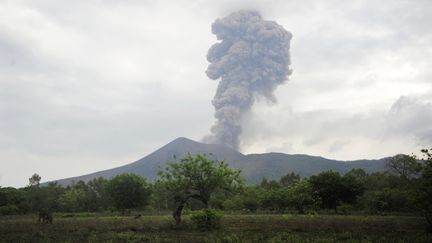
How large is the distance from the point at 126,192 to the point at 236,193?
37.8 metres

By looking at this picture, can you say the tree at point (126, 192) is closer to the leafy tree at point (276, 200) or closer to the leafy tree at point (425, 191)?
the leafy tree at point (276, 200)

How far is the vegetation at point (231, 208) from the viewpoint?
31.6m

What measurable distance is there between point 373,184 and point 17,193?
8126 centimetres

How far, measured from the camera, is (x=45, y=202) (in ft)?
160

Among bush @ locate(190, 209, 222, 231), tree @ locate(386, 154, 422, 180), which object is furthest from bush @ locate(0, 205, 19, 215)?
tree @ locate(386, 154, 422, 180)

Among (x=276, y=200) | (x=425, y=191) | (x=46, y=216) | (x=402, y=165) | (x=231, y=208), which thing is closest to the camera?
(x=425, y=191)

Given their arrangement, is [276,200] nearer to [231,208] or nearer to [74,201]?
[231,208]

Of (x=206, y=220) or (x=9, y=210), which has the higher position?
(x=9, y=210)

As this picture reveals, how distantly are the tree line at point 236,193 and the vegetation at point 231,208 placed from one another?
0.12m

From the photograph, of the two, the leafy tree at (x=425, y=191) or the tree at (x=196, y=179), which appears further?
the tree at (x=196, y=179)

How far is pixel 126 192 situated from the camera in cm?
7888

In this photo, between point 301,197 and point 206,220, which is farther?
point 301,197

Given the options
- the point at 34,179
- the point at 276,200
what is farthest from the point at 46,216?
the point at 276,200

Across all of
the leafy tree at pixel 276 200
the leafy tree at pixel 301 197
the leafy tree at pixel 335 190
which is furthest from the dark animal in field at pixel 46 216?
the leafy tree at pixel 335 190
